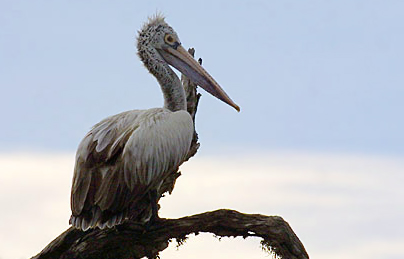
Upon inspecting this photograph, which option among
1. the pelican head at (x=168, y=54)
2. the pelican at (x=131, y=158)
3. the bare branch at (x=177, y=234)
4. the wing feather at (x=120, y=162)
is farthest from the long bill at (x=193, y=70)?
the bare branch at (x=177, y=234)

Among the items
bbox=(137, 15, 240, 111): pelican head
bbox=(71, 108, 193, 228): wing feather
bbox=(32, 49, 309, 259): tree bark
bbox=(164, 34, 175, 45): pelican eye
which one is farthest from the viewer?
bbox=(164, 34, 175, 45): pelican eye

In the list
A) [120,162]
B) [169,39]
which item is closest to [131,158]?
[120,162]

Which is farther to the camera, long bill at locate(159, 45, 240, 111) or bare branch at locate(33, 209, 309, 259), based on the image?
long bill at locate(159, 45, 240, 111)

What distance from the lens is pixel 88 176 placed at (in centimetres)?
1029

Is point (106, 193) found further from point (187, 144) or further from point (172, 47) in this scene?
point (172, 47)

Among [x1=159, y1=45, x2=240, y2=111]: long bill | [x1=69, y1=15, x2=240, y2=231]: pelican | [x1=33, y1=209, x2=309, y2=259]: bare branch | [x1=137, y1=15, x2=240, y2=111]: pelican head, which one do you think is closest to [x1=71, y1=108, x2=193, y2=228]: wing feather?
[x1=69, y1=15, x2=240, y2=231]: pelican

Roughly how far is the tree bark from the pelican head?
6.55ft

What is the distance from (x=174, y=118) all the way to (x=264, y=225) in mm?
1675

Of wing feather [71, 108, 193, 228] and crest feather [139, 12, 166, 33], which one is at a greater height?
crest feather [139, 12, 166, 33]

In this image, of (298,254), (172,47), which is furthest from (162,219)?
(172,47)

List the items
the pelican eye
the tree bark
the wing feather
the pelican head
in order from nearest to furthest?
the wing feather
the tree bark
the pelican head
the pelican eye

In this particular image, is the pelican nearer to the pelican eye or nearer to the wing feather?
the wing feather

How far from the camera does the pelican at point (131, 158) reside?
10.3 meters

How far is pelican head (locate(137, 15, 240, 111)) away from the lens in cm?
1184
